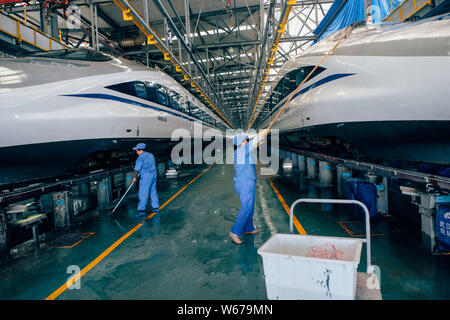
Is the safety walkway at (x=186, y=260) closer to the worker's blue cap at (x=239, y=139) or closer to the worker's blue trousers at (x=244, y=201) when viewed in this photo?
the worker's blue trousers at (x=244, y=201)

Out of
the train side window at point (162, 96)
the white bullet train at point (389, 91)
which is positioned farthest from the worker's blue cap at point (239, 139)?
the train side window at point (162, 96)

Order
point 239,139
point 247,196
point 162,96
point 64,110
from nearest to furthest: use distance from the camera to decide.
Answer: point 247,196
point 239,139
point 64,110
point 162,96

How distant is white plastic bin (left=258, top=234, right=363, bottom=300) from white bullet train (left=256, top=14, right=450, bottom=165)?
2422mm

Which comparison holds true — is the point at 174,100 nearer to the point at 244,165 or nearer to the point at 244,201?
the point at 244,165

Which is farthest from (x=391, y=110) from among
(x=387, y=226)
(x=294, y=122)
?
(x=294, y=122)

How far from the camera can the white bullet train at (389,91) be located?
328 centimetres

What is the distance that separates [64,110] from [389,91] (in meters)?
4.64

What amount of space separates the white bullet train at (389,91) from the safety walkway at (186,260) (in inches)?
Result: 50.9

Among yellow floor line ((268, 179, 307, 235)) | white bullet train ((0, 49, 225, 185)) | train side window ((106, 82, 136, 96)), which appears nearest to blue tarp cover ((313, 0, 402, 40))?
yellow floor line ((268, 179, 307, 235))

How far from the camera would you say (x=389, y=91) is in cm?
361

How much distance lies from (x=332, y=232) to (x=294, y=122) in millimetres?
2761

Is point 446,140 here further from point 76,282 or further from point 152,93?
point 152,93

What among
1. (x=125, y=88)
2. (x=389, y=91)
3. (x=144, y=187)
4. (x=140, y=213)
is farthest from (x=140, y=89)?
(x=389, y=91)

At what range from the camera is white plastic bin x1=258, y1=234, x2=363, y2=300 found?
168cm
